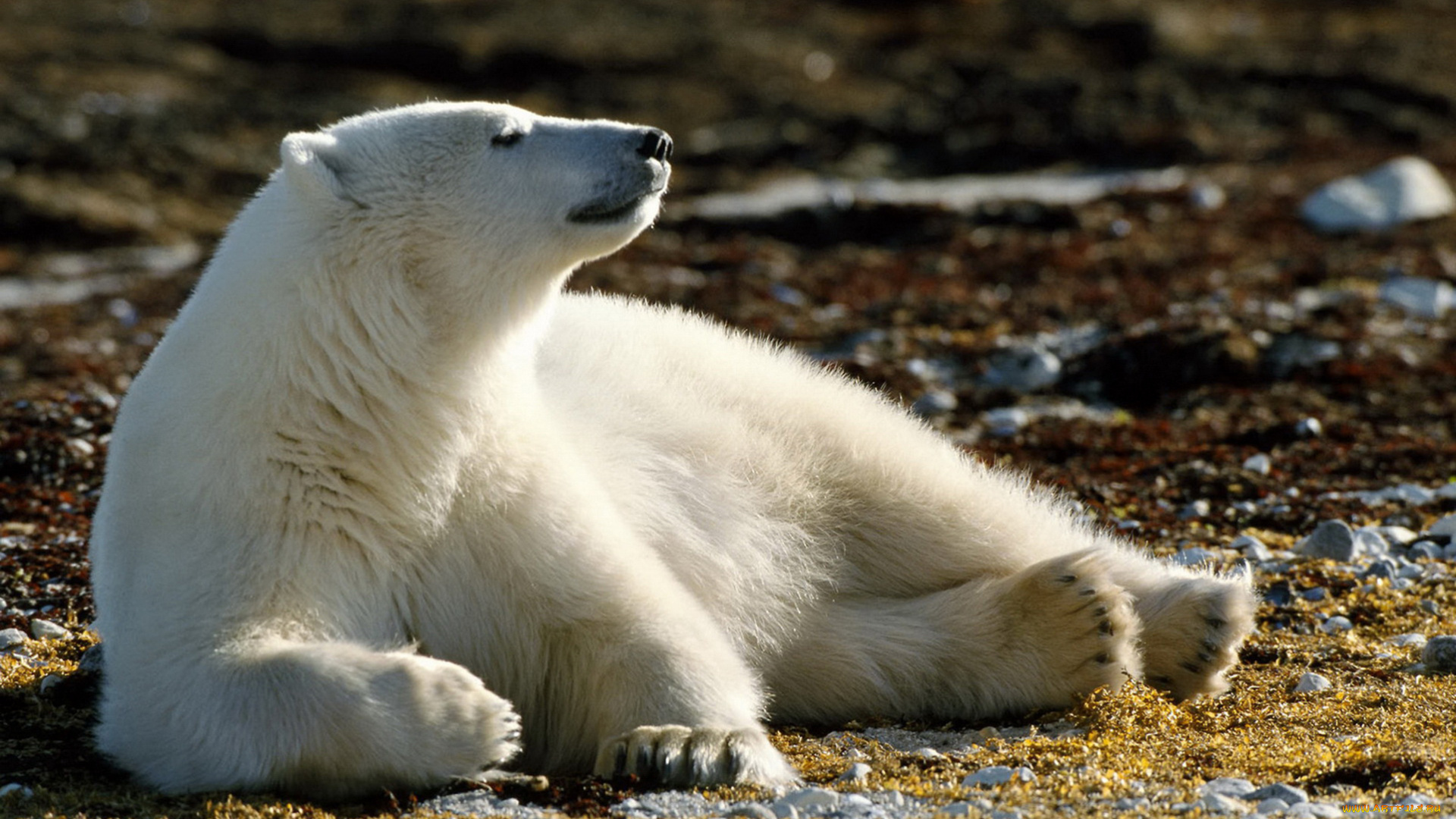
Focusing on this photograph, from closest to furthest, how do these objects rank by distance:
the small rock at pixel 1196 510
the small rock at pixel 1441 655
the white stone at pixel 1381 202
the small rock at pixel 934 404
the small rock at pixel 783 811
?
the small rock at pixel 783 811 < the small rock at pixel 1441 655 < the small rock at pixel 1196 510 < the small rock at pixel 934 404 < the white stone at pixel 1381 202

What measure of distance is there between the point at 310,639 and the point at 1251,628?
240 centimetres

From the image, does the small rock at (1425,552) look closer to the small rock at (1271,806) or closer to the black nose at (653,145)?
the small rock at (1271,806)

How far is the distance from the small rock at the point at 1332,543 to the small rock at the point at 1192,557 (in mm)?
365

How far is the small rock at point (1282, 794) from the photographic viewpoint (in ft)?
10.1

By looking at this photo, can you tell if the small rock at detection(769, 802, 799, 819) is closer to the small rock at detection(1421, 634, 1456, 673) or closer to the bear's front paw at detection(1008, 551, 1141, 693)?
the bear's front paw at detection(1008, 551, 1141, 693)

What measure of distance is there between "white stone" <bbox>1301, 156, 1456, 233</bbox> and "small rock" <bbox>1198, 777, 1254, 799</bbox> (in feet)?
31.8

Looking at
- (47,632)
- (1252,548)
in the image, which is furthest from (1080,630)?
(47,632)

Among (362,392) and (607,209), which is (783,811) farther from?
(607,209)

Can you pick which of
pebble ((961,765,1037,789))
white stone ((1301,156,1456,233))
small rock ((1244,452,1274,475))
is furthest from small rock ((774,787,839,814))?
white stone ((1301,156,1456,233))

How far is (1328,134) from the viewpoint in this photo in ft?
58.5

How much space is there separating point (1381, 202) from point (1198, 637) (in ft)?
30.4

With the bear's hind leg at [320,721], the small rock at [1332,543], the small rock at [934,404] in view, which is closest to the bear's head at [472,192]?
the bear's hind leg at [320,721]

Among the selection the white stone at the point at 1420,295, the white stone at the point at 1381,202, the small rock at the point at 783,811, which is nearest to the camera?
the small rock at the point at 783,811

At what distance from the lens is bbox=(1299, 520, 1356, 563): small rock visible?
5.31 m
